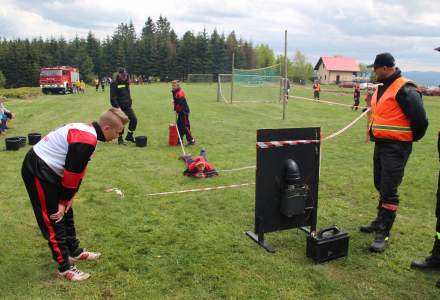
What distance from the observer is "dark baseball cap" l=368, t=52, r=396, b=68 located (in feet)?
15.2

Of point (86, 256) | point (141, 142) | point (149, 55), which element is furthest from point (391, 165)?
point (149, 55)

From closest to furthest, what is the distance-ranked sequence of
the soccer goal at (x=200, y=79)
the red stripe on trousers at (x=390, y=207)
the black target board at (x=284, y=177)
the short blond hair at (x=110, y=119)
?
the short blond hair at (x=110, y=119), the black target board at (x=284, y=177), the red stripe on trousers at (x=390, y=207), the soccer goal at (x=200, y=79)

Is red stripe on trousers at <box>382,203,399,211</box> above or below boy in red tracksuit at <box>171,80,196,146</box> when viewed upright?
below

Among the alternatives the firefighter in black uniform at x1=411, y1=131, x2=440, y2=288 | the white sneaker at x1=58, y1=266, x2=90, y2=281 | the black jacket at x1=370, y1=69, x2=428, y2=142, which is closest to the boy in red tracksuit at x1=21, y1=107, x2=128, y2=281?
the white sneaker at x1=58, y1=266, x2=90, y2=281

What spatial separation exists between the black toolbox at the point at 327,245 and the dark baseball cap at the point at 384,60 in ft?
6.67

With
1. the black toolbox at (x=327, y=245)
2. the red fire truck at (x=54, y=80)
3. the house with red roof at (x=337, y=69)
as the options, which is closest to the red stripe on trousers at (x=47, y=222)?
the black toolbox at (x=327, y=245)

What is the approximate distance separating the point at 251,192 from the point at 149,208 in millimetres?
1907

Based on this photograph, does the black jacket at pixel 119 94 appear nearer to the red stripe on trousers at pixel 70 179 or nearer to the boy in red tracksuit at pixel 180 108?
the boy in red tracksuit at pixel 180 108

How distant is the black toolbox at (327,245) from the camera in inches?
173

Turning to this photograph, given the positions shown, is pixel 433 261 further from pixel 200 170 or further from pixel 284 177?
pixel 200 170

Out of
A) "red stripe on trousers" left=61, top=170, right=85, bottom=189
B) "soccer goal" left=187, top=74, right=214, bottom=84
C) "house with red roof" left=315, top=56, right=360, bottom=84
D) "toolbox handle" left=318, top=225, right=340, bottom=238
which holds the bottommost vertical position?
"toolbox handle" left=318, top=225, right=340, bottom=238

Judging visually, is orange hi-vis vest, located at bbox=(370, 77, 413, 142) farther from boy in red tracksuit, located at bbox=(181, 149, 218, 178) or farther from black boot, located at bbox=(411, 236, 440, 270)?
boy in red tracksuit, located at bbox=(181, 149, 218, 178)

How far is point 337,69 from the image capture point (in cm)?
10488

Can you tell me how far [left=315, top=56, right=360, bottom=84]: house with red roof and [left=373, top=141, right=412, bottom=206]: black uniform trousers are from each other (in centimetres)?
10328
